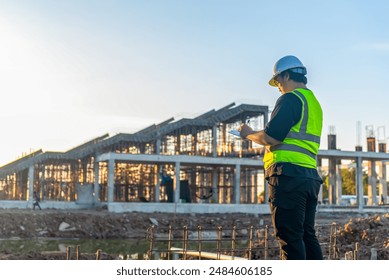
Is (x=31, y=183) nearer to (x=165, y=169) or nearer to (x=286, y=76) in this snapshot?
(x=165, y=169)

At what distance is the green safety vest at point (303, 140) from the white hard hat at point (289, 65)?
113 millimetres

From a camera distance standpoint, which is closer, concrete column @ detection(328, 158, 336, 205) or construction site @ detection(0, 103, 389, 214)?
construction site @ detection(0, 103, 389, 214)

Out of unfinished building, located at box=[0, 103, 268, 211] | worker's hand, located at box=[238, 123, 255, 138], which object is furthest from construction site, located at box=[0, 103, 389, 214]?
worker's hand, located at box=[238, 123, 255, 138]

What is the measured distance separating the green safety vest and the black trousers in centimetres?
10

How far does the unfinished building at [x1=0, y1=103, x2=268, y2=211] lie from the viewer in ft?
96.1

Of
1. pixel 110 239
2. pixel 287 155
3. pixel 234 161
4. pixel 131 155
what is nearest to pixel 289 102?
pixel 287 155

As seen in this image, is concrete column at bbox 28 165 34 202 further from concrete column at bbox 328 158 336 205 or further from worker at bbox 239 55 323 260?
worker at bbox 239 55 323 260

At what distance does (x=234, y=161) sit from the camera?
2992 centimetres

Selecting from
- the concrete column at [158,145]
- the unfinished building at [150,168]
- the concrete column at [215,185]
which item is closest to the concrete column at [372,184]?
the unfinished building at [150,168]

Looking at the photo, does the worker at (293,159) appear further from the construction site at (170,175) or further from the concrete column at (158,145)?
the concrete column at (158,145)

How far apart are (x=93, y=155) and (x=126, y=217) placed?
8.31 metres

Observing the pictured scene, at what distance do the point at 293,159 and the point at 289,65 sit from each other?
49 centimetres

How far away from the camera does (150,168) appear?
32.5 metres

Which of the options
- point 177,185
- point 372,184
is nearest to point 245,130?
point 177,185
